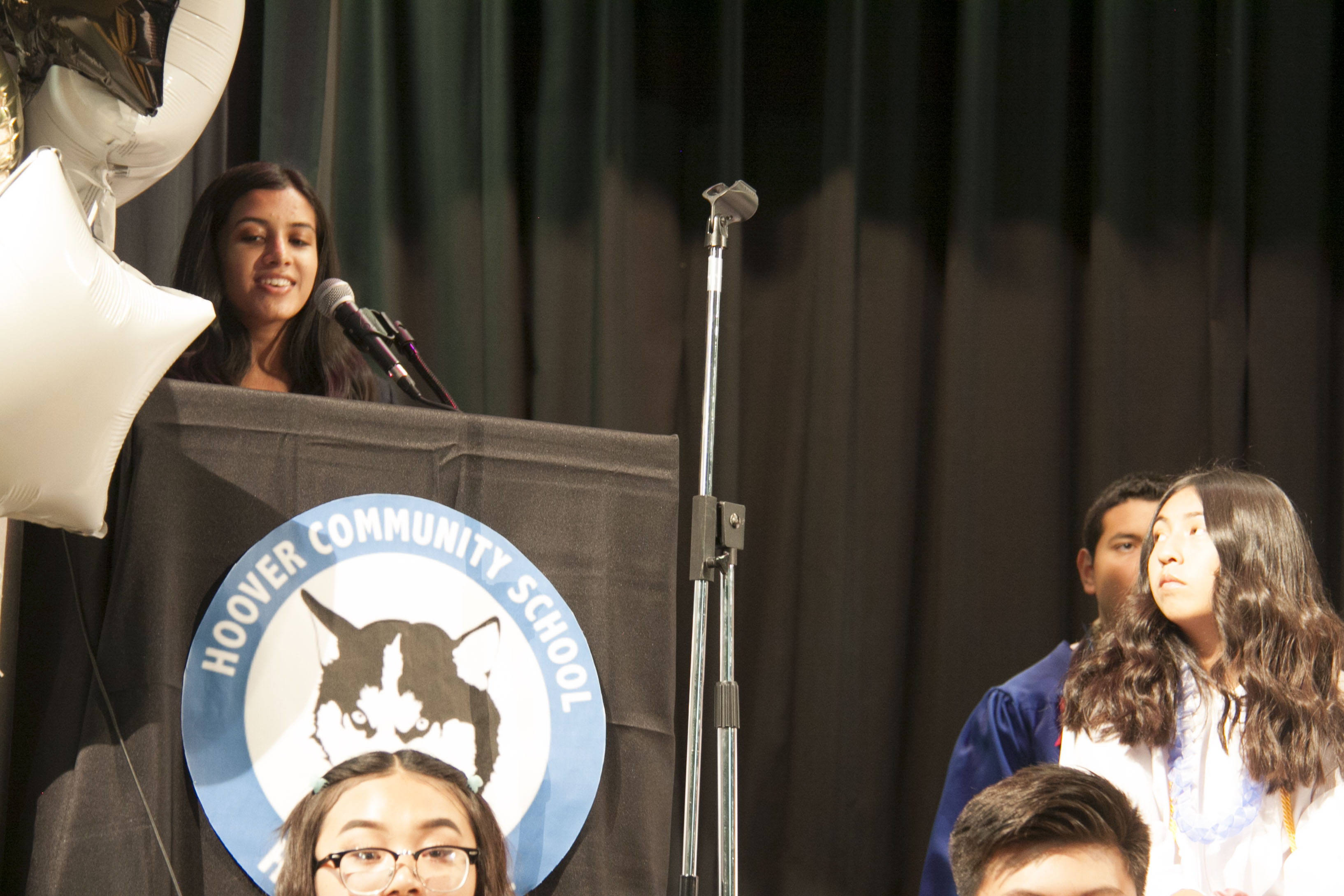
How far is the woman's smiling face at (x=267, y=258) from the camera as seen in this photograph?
2.49 m

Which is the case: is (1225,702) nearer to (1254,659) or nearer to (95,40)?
(1254,659)

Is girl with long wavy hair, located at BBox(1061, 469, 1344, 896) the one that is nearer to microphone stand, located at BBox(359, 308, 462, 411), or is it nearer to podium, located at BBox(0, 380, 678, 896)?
podium, located at BBox(0, 380, 678, 896)

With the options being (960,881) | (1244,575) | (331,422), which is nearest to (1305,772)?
(1244,575)

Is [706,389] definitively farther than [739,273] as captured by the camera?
Result: No

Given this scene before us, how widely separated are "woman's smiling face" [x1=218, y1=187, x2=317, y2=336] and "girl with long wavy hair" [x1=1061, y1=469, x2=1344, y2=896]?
1635 millimetres

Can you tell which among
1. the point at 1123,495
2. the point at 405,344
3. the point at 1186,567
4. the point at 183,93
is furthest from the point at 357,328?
the point at 1123,495

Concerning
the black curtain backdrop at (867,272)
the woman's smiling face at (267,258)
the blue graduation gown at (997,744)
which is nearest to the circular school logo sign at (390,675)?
the woman's smiling face at (267,258)

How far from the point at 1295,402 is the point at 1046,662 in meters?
1.25

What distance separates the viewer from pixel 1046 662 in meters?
2.81

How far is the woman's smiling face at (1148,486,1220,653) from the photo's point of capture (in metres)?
2.16

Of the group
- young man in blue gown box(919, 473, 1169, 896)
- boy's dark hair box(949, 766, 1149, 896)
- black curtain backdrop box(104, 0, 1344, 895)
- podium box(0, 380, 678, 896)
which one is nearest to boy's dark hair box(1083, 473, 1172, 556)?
young man in blue gown box(919, 473, 1169, 896)

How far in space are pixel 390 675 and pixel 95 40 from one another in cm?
90

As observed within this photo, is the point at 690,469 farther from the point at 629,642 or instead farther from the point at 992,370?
the point at 629,642

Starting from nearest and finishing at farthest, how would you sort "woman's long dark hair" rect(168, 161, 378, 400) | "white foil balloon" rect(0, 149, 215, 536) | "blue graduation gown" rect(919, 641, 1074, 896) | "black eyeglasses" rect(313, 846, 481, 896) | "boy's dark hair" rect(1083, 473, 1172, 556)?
"white foil balloon" rect(0, 149, 215, 536)
"black eyeglasses" rect(313, 846, 481, 896)
"woman's long dark hair" rect(168, 161, 378, 400)
"blue graduation gown" rect(919, 641, 1074, 896)
"boy's dark hair" rect(1083, 473, 1172, 556)
